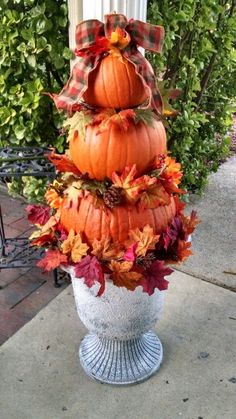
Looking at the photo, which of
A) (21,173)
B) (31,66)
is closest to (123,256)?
(21,173)

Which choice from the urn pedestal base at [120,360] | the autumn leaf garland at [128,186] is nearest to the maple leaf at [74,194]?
the autumn leaf garland at [128,186]

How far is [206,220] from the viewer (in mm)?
3385

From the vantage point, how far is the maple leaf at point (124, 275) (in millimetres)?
1500

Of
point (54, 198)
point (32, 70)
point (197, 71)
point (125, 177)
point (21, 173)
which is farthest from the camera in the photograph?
Result: point (197, 71)

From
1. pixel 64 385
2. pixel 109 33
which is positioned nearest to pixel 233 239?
pixel 64 385

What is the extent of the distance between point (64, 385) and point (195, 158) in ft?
7.38

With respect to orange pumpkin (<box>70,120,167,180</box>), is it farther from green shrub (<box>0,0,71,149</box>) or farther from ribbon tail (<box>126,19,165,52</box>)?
green shrub (<box>0,0,71,149</box>)

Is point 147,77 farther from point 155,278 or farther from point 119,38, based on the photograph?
point 155,278

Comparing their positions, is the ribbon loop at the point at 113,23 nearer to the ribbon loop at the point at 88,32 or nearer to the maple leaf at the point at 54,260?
the ribbon loop at the point at 88,32

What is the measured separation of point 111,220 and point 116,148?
27 centimetres

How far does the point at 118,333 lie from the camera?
1839mm

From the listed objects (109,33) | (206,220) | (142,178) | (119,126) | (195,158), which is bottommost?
(206,220)

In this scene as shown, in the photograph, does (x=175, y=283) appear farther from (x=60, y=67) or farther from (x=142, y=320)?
(x=60, y=67)

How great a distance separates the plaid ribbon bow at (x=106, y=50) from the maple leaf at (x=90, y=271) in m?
0.57
